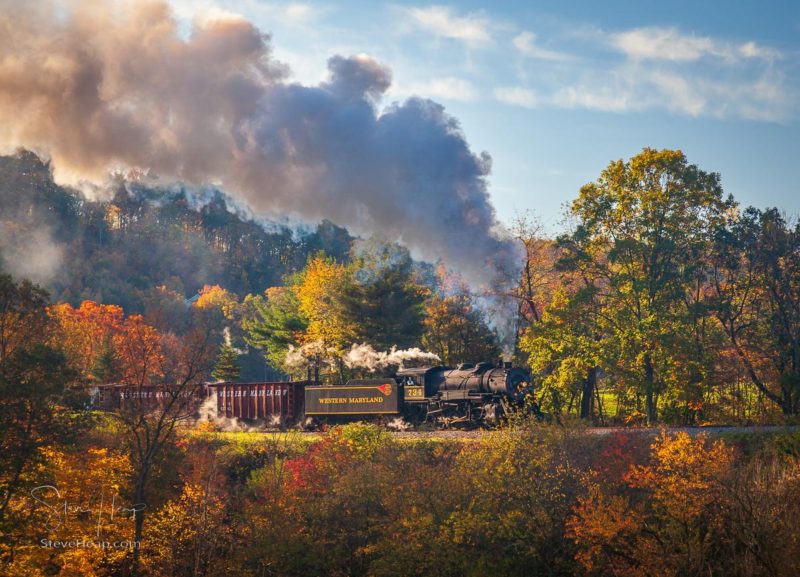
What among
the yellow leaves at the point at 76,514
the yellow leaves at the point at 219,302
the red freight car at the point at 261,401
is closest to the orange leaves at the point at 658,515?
the yellow leaves at the point at 76,514

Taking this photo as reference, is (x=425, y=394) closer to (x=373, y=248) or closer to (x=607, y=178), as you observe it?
(x=607, y=178)

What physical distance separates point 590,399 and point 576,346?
6.95 meters

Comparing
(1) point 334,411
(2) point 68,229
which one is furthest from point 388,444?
(2) point 68,229

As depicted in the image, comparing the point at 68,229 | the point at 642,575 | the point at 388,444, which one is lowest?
the point at 642,575

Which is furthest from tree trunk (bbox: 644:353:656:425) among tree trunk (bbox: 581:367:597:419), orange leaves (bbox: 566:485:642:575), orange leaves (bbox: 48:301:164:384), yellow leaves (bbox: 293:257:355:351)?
orange leaves (bbox: 48:301:164:384)

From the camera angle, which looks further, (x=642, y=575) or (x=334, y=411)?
(x=334, y=411)

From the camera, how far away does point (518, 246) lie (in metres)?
49.4

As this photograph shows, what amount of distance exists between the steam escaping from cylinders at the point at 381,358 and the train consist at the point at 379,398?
17.3 feet

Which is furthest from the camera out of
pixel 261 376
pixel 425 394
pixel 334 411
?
pixel 261 376

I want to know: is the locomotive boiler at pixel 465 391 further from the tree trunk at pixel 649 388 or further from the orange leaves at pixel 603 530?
the orange leaves at pixel 603 530

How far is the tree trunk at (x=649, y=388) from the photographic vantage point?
39.5 metres

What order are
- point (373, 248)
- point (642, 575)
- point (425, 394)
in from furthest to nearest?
point (373, 248) → point (425, 394) → point (642, 575)

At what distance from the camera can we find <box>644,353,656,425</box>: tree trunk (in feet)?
129

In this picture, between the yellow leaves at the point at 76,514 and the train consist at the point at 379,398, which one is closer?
the yellow leaves at the point at 76,514
